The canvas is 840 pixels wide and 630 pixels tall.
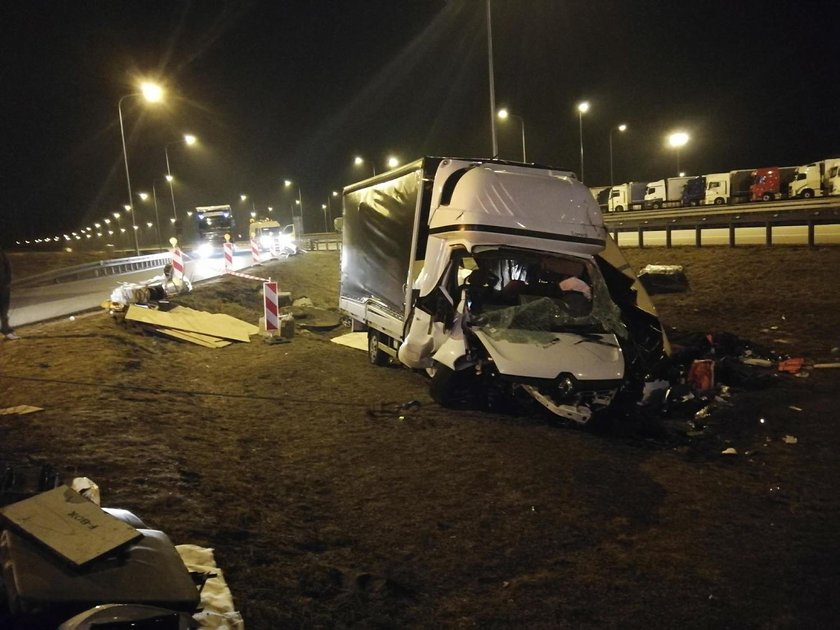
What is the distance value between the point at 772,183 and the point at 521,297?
1388 inches

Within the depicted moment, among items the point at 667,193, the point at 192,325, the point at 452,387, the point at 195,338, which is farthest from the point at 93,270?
the point at 667,193

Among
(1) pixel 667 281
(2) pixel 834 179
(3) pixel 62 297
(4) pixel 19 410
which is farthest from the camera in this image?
(2) pixel 834 179

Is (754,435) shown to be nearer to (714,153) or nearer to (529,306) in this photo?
(529,306)

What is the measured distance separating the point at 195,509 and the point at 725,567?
12.3 ft

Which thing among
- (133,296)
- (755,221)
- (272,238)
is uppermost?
(272,238)

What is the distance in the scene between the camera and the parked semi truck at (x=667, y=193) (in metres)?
39.4

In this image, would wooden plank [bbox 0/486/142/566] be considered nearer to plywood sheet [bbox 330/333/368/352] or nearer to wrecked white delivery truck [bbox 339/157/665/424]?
wrecked white delivery truck [bbox 339/157/665/424]

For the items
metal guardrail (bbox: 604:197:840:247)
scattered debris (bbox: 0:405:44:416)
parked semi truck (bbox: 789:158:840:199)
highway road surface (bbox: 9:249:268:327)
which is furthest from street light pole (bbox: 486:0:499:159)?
parked semi truck (bbox: 789:158:840:199)

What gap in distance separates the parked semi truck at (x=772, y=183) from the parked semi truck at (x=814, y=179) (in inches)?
15.6

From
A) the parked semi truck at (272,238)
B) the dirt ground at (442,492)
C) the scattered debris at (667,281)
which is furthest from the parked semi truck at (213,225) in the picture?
the dirt ground at (442,492)

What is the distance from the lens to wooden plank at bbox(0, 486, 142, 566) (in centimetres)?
258

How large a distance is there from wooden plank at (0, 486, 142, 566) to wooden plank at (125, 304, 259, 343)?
8618 millimetres

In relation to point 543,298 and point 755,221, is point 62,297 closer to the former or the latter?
point 543,298

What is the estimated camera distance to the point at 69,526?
2744 millimetres
